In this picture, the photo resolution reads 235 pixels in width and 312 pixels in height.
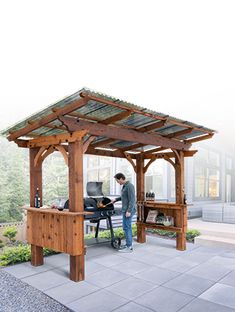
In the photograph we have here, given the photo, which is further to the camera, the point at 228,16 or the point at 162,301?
the point at 228,16

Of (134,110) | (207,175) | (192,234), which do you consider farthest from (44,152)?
(207,175)

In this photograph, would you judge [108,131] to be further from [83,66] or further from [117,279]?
[83,66]

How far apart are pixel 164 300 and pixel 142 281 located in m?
0.75

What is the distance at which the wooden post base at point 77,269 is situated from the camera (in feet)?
14.8

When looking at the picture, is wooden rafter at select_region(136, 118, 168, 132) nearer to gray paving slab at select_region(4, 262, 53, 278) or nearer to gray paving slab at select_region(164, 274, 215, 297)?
gray paving slab at select_region(164, 274, 215, 297)

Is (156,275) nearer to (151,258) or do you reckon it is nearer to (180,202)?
(151,258)

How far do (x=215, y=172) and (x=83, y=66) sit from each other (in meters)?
8.89

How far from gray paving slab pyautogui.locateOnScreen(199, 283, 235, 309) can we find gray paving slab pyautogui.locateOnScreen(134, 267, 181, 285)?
72 centimetres

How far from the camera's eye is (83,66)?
1458cm

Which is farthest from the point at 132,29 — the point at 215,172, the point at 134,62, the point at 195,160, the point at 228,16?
the point at 215,172

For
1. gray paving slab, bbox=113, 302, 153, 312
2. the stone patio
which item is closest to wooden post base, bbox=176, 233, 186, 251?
the stone patio

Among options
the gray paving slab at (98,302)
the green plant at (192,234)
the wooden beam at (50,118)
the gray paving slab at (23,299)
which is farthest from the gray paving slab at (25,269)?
the green plant at (192,234)

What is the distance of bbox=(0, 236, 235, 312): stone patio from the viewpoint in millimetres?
3683

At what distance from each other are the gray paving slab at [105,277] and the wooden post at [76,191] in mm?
204
